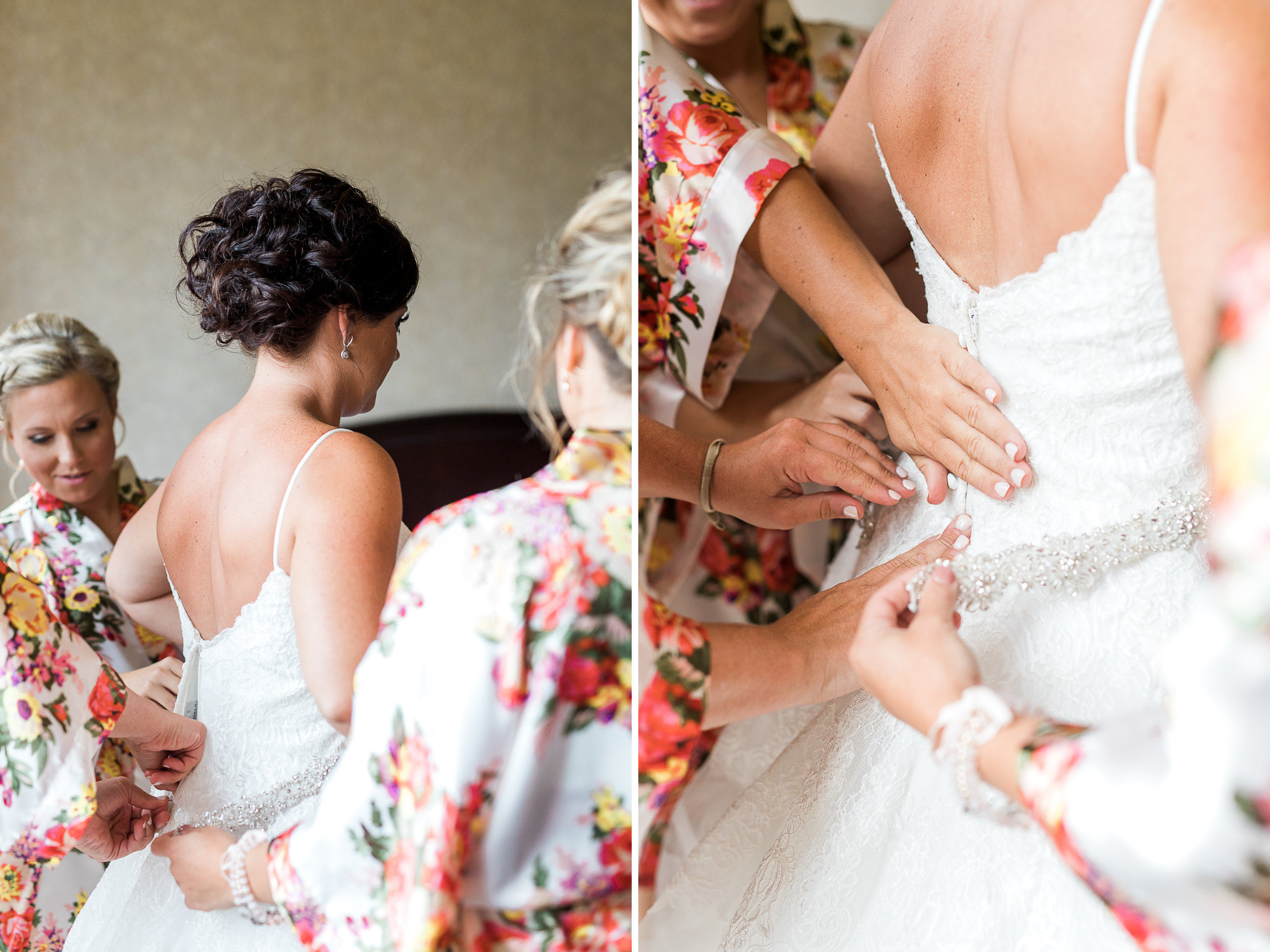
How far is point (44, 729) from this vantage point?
2.05 feet

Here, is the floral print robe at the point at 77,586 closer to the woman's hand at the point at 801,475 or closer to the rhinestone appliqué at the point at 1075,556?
the woman's hand at the point at 801,475

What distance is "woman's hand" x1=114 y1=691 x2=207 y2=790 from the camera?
0.65 meters

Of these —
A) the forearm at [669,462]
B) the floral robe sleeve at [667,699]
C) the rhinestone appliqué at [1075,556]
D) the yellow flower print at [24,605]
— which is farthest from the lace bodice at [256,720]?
the rhinestone appliqué at [1075,556]

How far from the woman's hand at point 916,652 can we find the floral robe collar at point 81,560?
0.53 meters

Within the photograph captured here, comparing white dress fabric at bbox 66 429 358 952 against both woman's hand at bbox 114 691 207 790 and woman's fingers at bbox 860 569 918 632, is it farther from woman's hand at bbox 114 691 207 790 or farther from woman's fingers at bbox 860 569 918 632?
woman's fingers at bbox 860 569 918 632

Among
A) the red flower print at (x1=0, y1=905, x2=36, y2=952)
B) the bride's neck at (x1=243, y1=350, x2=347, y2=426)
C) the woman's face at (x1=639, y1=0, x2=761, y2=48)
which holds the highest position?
the woman's face at (x1=639, y1=0, x2=761, y2=48)

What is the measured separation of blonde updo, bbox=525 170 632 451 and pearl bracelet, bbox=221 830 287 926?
346 mm

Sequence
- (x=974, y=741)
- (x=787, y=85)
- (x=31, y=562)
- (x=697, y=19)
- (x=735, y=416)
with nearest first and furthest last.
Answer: (x=974, y=741)
(x=31, y=562)
(x=735, y=416)
(x=697, y=19)
(x=787, y=85)

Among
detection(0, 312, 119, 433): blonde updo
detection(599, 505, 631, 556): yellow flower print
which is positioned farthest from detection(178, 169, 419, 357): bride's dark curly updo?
detection(599, 505, 631, 556): yellow flower print

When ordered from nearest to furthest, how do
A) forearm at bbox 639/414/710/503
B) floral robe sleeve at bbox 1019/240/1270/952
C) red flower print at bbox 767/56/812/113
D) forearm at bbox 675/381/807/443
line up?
floral robe sleeve at bbox 1019/240/1270/952, forearm at bbox 639/414/710/503, forearm at bbox 675/381/807/443, red flower print at bbox 767/56/812/113

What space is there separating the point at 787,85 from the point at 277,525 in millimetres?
983

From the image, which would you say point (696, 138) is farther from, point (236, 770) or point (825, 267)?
point (236, 770)

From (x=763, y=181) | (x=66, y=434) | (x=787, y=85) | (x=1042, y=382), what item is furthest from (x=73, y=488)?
(x=787, y=85)

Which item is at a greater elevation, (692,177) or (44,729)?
(692,177)
